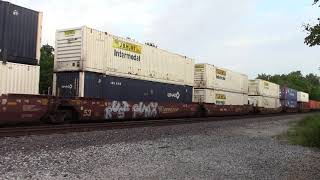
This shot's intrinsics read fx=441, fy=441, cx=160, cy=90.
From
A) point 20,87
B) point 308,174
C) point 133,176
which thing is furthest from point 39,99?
point 308,174

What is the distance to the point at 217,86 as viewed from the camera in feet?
109

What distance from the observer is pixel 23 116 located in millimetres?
15305

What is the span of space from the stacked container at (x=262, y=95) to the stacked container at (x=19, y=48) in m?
29.1

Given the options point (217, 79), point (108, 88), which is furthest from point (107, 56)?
point (217, 79)

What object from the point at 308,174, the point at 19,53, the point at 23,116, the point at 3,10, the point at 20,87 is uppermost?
the point at 3,10

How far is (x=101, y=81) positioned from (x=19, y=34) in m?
5.36

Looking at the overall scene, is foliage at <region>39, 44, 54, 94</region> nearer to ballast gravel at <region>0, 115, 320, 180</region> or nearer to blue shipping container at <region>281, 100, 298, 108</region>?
ballast gravel at <region>0, 115, 320, 180</region>

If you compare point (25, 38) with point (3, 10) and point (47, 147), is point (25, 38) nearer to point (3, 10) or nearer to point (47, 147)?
point (3, 10)

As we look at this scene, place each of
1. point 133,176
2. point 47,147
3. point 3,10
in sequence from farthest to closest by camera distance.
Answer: point 3,10 → point 47,147 → point 133,176

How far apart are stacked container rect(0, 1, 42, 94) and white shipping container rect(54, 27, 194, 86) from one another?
3.32 meters

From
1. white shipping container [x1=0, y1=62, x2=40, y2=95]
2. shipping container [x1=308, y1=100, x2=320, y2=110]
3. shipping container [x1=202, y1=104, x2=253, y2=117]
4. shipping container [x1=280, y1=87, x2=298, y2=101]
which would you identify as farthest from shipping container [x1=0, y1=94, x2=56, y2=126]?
shipping container [x1=308, y1=100, x2=320, y2=110]

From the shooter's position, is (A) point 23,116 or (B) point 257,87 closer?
(A) point 23,116

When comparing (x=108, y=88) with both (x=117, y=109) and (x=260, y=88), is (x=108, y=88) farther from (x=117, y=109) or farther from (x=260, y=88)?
(x=260, y=88)

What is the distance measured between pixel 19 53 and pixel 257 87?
3071cm
